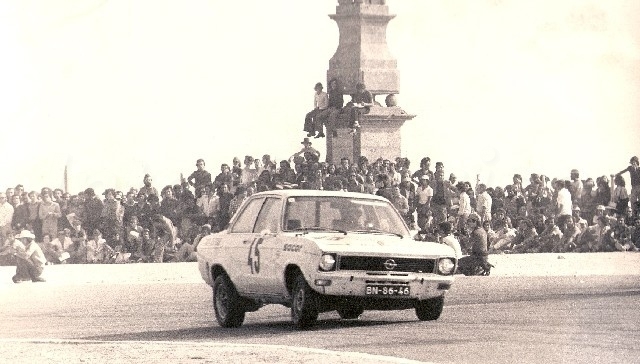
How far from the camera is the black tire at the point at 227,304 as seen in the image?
1970 cm

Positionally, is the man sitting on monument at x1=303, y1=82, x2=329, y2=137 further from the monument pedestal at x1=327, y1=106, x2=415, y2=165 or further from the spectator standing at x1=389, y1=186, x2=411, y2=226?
the spectator standing at x1=389, y1=186, x2=411, y2=226

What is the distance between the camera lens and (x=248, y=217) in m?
20.1

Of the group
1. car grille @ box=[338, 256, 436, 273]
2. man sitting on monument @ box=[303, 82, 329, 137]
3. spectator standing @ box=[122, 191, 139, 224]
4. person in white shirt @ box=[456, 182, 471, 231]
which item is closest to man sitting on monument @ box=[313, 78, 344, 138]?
man sitting on monument @ box=[303, 82, 329, 137]

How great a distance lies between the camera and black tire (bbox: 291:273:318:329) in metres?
18.4

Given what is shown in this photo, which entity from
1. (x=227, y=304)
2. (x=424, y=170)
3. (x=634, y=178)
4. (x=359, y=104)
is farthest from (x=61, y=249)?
(x=227, y=304)

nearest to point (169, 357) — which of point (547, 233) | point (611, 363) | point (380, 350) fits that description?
point (380, 350)

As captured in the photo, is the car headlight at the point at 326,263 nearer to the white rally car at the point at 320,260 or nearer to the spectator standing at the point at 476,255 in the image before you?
the white rally car at the point at 320,260

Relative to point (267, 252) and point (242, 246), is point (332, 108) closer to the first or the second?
point (242, 246)

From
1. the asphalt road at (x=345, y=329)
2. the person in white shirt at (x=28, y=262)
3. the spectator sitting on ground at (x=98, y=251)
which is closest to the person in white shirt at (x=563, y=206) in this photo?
the asphalt road at (x=345, y=329)

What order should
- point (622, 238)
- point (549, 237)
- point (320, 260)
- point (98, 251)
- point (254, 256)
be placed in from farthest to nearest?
point (622, 238) → point (549, 237) → point (98, 251) → point (254, 256) → point (320, 260)

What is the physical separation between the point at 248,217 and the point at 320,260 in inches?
80.7

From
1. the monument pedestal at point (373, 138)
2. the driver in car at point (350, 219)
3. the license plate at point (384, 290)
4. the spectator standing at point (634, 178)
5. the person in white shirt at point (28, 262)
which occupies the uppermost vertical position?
the monument pedestal at point (373, 138)

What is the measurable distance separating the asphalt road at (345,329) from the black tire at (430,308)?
0.15 m

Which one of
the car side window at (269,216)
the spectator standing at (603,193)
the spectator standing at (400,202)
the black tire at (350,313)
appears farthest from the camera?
the spectator standing at (603,193)
